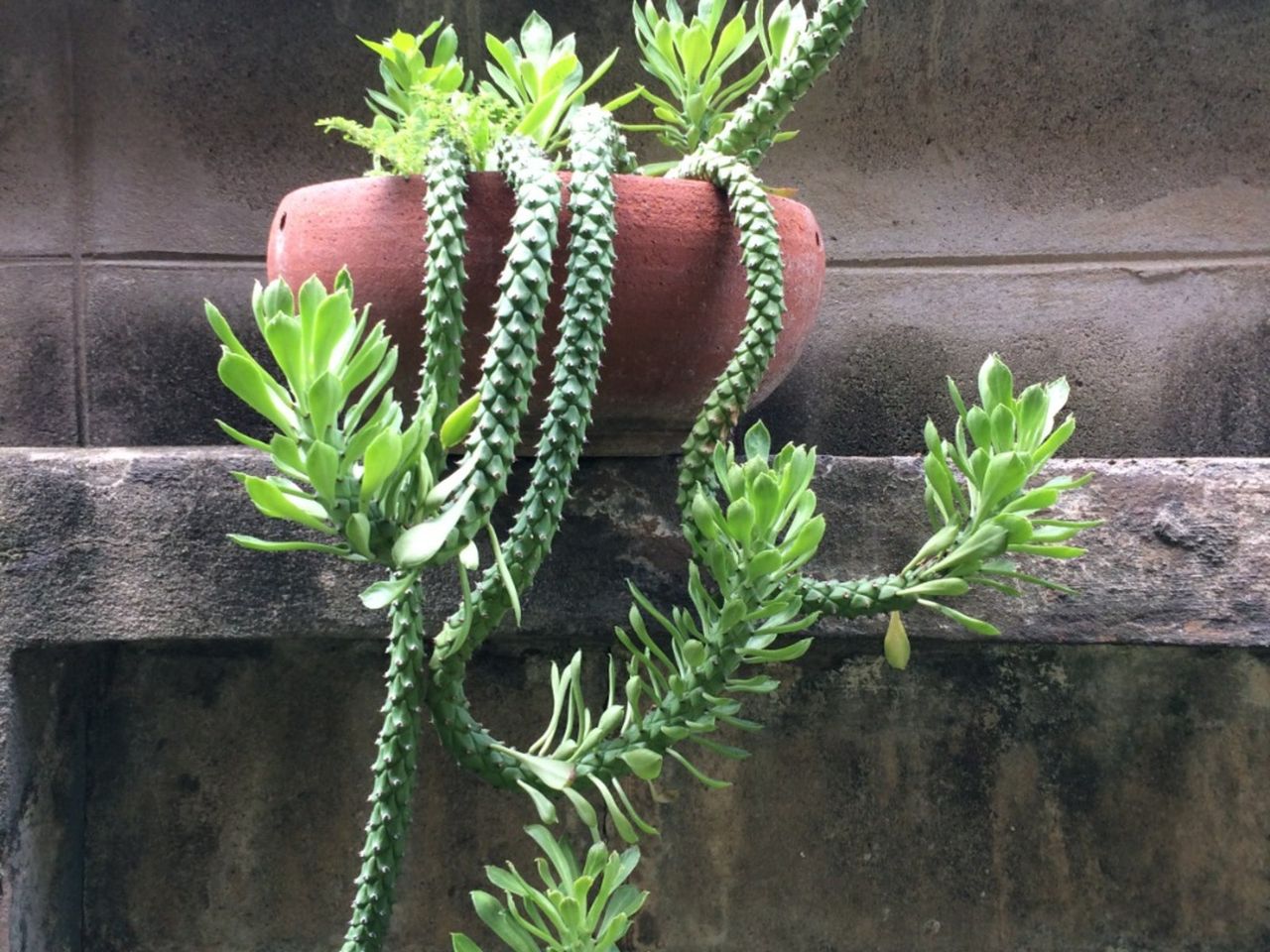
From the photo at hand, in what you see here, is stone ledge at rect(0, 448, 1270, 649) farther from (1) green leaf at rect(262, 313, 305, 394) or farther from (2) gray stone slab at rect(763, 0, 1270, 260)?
(2) gray stone slab at rect(763, 0, 1270, 260)

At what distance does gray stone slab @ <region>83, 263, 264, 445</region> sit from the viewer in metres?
1.22

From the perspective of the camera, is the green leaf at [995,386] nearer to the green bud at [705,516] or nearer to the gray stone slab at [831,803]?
the green bud at [705,516]

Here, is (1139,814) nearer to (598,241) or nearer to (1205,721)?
(1205,721)

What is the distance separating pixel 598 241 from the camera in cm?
66

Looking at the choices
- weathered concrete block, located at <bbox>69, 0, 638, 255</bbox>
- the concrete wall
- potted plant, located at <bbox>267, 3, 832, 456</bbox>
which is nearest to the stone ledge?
the concrete wall

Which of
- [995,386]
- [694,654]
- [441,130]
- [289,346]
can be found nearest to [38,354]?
[441,130]

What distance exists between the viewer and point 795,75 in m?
0.78

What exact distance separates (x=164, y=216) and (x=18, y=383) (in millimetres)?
257

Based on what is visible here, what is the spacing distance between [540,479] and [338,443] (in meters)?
0.13

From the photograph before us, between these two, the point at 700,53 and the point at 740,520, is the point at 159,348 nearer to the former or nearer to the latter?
the point at 700,53

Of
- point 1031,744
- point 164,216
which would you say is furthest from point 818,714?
point 164,216

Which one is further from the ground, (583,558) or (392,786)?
(583,558)

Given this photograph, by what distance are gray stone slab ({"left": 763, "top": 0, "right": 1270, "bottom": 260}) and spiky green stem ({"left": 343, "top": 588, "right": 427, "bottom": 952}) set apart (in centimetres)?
85

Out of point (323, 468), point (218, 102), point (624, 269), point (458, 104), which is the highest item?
point (218, 102)
